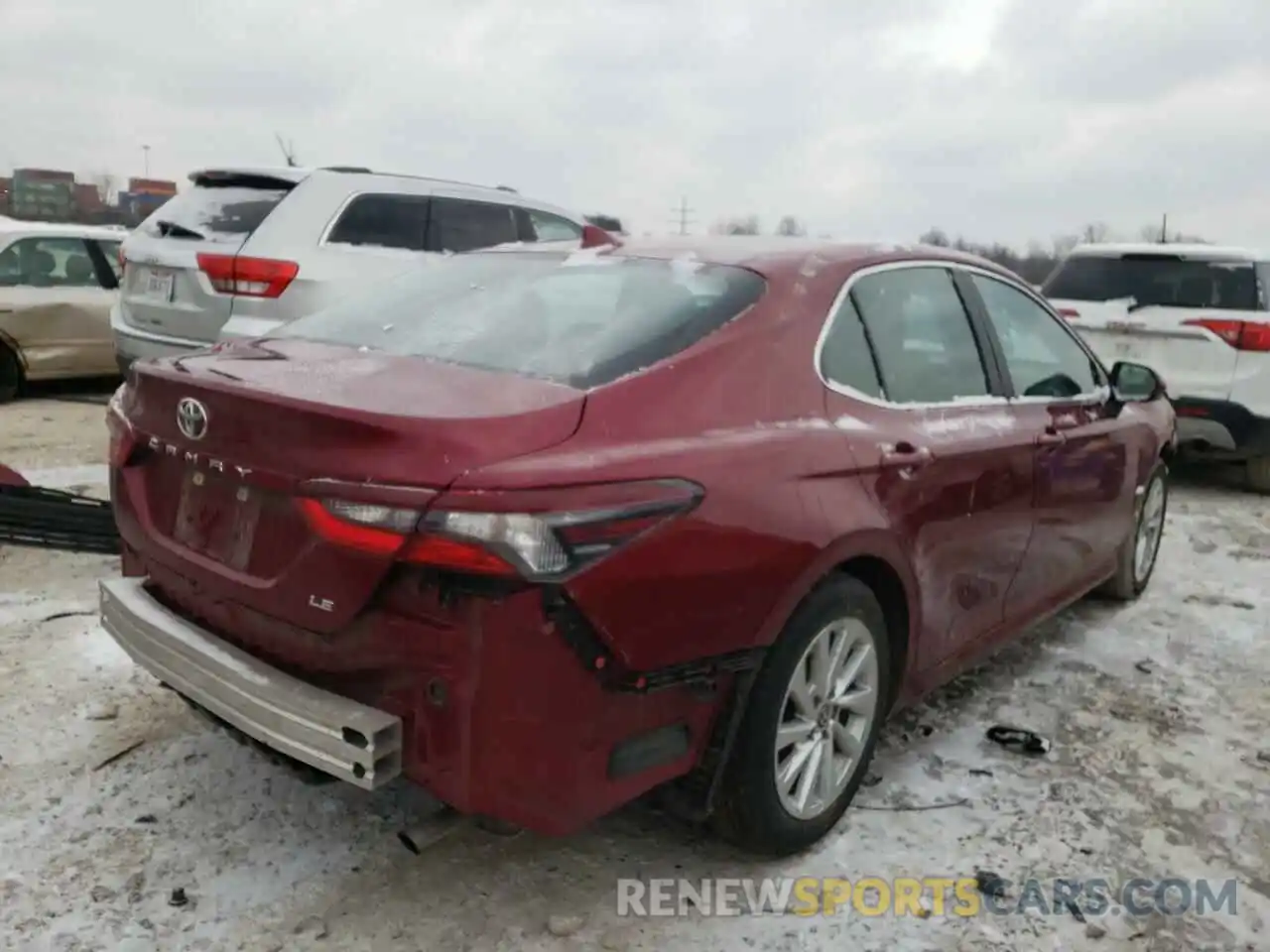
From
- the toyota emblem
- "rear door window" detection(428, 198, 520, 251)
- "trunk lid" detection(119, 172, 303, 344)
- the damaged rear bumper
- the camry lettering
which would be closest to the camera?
the damaged rear bumper

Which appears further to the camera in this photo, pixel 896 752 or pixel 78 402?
pixel 78 402

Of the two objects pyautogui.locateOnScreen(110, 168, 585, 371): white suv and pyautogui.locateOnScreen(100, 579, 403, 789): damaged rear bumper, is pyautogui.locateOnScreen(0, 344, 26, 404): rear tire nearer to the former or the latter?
pyautogui.locateOnScreen(110, 168, 585, 371): white suv

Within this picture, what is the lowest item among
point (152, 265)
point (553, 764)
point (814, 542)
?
point (553, 764)

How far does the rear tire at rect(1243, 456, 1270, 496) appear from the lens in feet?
25.5

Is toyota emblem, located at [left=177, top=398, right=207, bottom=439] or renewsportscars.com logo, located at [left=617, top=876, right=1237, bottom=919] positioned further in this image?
renewsportscars.com logo, located at [left=617, top=876, right=1237, bottom=919]

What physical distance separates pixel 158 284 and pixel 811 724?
5051 mm

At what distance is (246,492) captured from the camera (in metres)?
2.38

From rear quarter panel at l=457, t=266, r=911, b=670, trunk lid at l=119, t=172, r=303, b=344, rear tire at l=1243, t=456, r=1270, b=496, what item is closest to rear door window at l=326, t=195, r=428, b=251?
trunk lid at l=119, t=172, r=303, b=344

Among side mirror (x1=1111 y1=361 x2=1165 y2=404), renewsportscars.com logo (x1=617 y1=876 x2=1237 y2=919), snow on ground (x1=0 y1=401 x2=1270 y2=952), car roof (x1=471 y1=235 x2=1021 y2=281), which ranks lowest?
renewsportscars.com logo (x1=617 y1=876 x2=1237 y2=919)

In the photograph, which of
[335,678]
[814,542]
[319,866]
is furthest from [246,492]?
[814,542]

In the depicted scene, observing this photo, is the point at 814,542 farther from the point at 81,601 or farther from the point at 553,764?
the point at 81,601

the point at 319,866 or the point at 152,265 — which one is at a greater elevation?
the point at 152,265

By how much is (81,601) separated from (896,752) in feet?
10.5

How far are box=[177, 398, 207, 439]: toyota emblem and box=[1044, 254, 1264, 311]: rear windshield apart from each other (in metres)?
6.91
